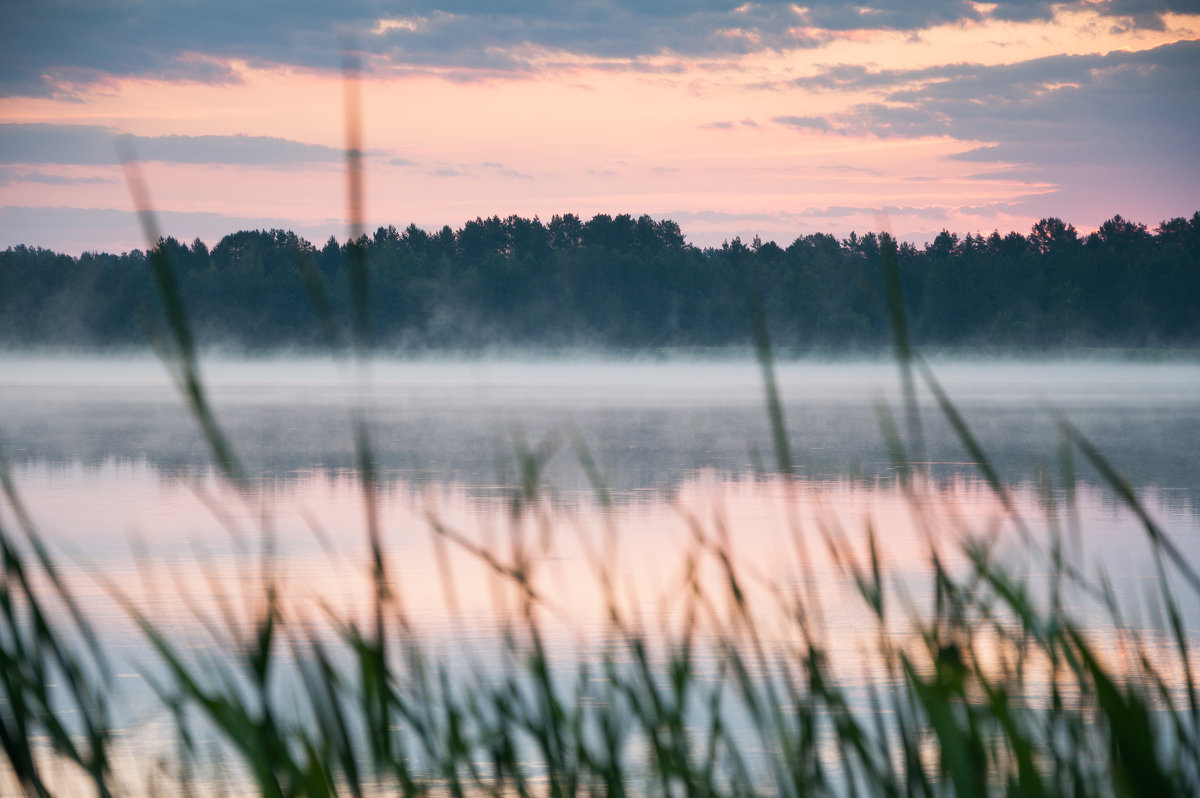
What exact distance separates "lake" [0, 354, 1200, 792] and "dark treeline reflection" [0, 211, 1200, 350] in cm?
2624

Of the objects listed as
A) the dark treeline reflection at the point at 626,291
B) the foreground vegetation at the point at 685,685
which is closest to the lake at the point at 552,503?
the foreground vegetation at the point at 685,685

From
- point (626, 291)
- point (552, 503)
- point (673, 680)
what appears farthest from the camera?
point (626, 291)

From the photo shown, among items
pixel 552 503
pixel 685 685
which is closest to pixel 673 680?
pixel 685 685

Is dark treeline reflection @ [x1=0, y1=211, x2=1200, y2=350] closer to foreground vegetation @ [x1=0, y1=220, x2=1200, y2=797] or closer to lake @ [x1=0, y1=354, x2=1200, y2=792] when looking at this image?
lake @ [x1=0, y1=354, x2=1200, y2=792]

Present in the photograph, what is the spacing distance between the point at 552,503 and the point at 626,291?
5203 centimetres

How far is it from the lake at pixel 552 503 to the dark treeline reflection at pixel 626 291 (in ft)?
86.1

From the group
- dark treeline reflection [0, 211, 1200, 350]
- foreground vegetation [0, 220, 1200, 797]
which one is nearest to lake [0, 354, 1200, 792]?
foreground vegetation [0, 220, 1200, 797]

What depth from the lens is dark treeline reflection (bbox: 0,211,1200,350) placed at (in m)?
48.6

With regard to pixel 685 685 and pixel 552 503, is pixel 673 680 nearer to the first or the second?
pixel 685 685

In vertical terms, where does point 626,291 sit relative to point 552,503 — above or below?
above

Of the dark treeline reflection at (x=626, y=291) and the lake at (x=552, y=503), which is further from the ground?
the dark treeline reflection at (x=626, y=291)

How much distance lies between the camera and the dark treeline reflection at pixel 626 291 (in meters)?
48.6

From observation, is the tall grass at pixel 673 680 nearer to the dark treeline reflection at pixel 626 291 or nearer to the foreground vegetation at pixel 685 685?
the foreground vegetation at pixel 685 685

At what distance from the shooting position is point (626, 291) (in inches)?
2148
